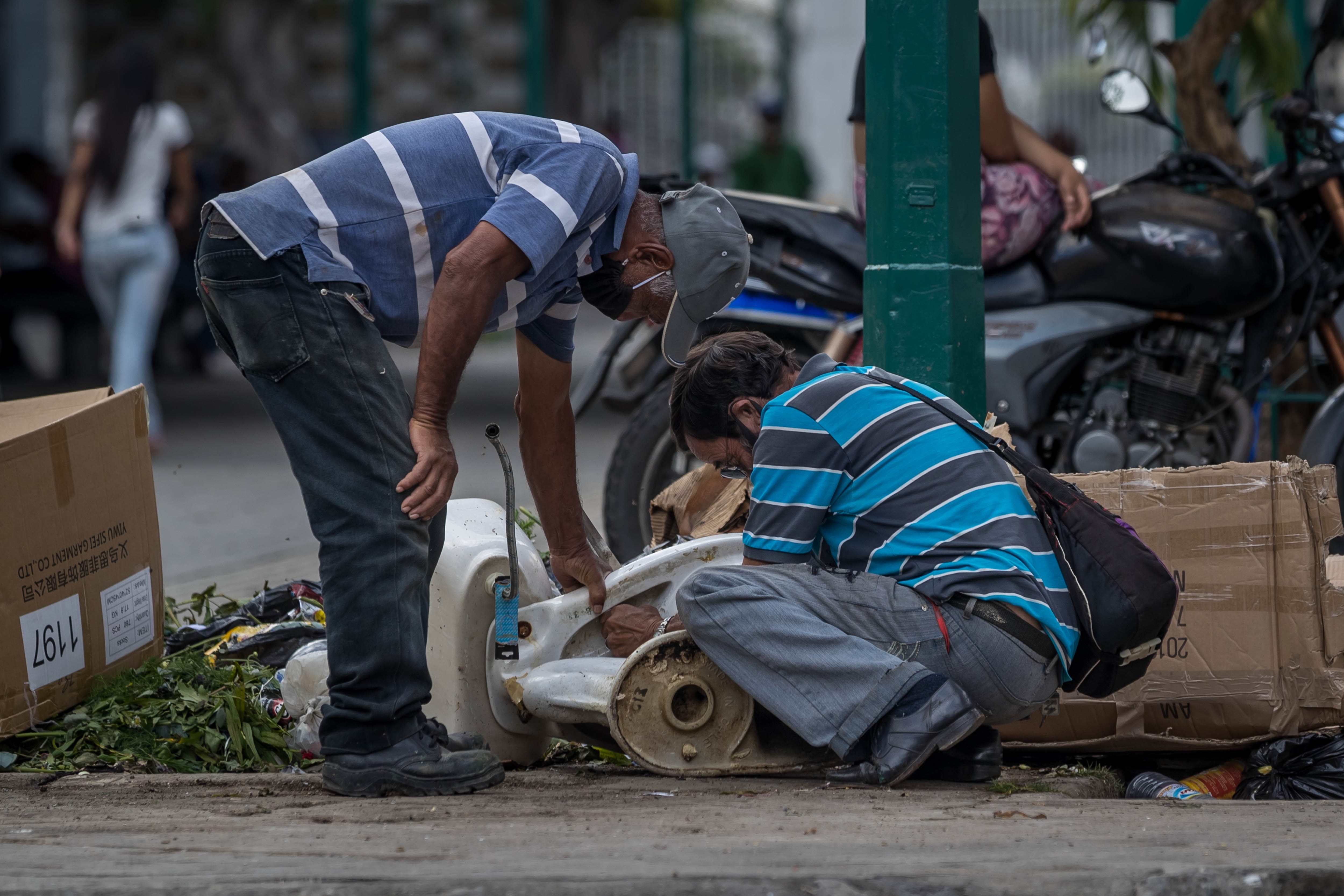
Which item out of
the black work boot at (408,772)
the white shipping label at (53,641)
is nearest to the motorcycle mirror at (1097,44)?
the black work boot at (408,772)

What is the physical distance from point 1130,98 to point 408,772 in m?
3.32

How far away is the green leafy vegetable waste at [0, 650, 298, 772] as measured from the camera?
10.8 ft

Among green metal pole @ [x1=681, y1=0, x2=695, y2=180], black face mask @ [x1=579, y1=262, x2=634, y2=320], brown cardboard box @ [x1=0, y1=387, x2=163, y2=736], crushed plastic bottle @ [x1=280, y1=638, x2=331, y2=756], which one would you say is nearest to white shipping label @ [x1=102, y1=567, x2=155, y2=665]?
brown cardboard box @ [x1=0, y1=387, x2=163, y2=736]

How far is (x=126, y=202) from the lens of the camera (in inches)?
304

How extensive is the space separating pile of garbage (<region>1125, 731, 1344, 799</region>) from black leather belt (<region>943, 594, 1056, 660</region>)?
53 centimetres

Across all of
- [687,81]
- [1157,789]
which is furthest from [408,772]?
→ [687,81]

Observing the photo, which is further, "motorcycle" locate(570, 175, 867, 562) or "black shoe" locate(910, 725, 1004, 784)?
"motorcycle" locate(570, 175, 867, 562)

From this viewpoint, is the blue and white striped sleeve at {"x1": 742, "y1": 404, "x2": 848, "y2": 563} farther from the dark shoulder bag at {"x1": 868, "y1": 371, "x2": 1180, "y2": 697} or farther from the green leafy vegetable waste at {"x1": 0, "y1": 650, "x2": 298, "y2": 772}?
the green leafy vegetable waste at {"x1": 0, "y1": 650, "x2": 298, "y2": 772}

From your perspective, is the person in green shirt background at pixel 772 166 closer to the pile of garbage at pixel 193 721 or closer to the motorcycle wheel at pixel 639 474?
the motorcycle wheel at pixel 639 474

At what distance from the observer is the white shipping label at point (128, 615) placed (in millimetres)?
3553

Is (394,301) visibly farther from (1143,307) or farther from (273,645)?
(1143,307)

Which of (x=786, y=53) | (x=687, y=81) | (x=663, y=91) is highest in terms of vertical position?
(x=663, y=91)

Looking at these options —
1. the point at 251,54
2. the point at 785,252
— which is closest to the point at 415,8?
the point at 251,54

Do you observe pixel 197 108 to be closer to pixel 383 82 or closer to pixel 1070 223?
pixel 383 82
